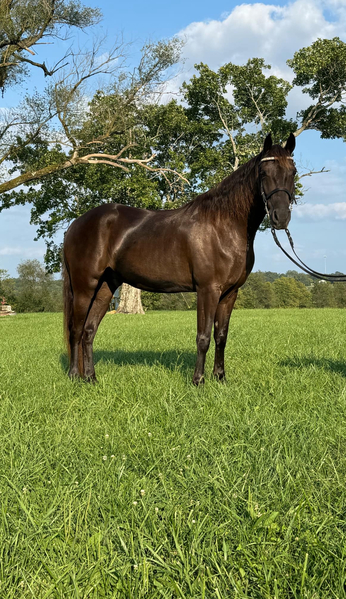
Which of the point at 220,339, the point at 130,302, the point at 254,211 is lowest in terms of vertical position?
the point at 220,339

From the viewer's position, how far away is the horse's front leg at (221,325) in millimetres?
5672

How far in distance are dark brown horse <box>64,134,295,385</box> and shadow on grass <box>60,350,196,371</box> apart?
1.29 meters

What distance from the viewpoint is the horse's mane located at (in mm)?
5152

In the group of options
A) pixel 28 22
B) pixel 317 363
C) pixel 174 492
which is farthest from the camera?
pixel 28 22

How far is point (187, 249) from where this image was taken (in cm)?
542

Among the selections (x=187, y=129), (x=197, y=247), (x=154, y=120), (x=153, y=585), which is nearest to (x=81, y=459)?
(x=153, y=585)

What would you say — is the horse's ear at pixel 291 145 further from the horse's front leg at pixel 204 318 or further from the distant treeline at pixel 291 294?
the distant treeline at pixel 291 294

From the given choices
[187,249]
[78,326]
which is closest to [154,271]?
[187,249]

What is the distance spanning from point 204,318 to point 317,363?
2.60m

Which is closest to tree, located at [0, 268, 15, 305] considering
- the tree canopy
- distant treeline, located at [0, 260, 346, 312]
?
distant treeline, located at [0, 260, 346, 312]

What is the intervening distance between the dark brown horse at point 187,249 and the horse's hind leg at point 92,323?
0.5 inches

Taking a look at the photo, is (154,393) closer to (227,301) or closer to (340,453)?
(227,301)

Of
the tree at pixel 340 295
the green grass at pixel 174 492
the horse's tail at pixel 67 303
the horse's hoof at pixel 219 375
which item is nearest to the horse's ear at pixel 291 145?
the green grass at pixel 174 492

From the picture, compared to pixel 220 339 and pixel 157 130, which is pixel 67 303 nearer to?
pixel 220 339
